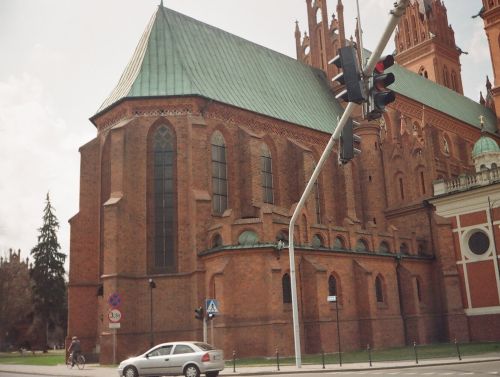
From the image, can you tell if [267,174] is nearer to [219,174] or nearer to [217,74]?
[219,174]

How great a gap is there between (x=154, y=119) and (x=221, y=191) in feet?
19.3

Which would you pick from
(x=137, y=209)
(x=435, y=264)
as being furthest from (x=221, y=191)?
A: (x=435, y=264)

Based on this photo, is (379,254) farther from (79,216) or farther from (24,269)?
(24,269)

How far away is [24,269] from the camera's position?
68000 mm

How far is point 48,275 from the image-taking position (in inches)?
Answer: 2211

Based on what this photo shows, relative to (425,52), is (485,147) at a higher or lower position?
lower

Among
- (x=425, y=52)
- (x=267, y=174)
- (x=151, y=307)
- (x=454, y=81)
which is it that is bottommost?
(x=151, y=307)

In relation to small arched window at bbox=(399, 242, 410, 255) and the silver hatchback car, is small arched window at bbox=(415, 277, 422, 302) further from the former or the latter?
the silver hatchback car

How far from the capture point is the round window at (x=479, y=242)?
3451 centimetres

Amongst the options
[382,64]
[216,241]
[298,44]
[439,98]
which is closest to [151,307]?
[216,241]

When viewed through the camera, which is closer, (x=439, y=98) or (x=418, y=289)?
(x=418, y=289)

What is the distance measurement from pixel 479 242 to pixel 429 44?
40318 mm

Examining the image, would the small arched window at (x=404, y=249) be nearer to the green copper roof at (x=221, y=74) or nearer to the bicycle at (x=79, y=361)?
the green copper roof at (x=221, y=74)

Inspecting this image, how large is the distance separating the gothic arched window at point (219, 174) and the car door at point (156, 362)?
1408 cm
